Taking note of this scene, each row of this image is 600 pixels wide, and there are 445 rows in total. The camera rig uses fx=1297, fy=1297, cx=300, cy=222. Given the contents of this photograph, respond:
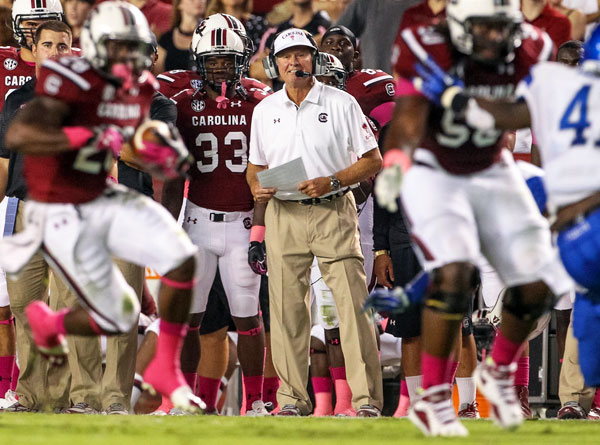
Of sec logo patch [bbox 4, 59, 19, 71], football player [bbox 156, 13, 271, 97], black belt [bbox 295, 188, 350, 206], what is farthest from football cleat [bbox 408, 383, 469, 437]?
sec logo patch [bbox 4, 59, 19, 71]

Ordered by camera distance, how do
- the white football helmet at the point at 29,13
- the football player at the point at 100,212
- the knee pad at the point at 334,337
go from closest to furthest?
1. the football player at the point at 100,212
2. the knee pad at the point at 334,337
3. the white football helmet at the point at 29,13

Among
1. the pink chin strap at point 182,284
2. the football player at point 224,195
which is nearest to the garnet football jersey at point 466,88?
the pink chin strap at point 182,284

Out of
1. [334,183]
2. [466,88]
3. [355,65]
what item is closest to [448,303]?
[466,88]

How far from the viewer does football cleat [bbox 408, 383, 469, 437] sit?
5.49 meters

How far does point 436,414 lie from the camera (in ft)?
18.1

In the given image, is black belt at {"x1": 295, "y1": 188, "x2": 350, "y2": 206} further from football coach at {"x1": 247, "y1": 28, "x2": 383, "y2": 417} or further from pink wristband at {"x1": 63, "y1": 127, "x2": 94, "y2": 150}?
pink wristband at {"x1": 63, "y1": 127, "x2": 94, "y2": 150}

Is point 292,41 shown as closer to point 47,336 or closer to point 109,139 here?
point 109,139

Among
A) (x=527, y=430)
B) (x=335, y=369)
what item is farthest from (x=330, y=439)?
(x=335, y=369)

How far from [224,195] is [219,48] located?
94cm

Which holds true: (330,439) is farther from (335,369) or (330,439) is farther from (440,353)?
(335,369)

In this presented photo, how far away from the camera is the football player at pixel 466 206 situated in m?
5.51

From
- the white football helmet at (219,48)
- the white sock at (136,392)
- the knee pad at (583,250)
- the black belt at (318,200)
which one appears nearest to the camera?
the knee pad at (583,250)

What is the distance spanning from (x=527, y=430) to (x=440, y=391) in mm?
574

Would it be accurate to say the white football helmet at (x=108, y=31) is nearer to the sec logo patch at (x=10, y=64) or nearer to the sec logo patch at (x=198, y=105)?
the sec logo patch at (x=198, y=105)
